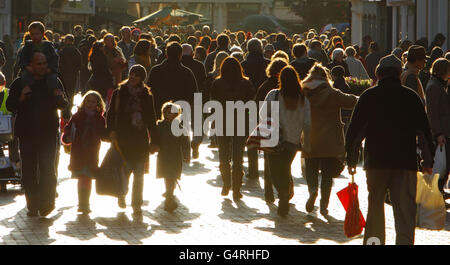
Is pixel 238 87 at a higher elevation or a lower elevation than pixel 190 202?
higher

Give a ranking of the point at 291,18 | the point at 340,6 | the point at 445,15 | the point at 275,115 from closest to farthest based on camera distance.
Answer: the point at 275,115
the point at 445,15
the point at 340,6
the point at 291,18

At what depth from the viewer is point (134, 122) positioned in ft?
40.1

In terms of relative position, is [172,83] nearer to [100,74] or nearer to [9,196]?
[9,196]

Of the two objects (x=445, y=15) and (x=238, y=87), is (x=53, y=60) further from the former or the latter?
(x=445, y=15)

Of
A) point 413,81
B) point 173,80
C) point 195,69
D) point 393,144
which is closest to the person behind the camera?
point 393,144

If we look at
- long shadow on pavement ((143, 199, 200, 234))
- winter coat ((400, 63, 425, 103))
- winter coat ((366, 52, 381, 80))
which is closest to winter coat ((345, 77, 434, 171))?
long shadow on pavement ((143, 199, 200, 234))

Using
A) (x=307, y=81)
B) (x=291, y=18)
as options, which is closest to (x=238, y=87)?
(x=307, y=81)

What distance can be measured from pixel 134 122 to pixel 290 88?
5.40 ft

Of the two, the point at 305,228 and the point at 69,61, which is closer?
the point at 305,228

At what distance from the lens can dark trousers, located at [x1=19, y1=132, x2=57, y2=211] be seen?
11805 millimetres

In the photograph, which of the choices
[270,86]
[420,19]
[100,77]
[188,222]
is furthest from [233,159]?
[420,19]

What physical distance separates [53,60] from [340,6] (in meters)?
68.4

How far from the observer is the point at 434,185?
1014 cm
